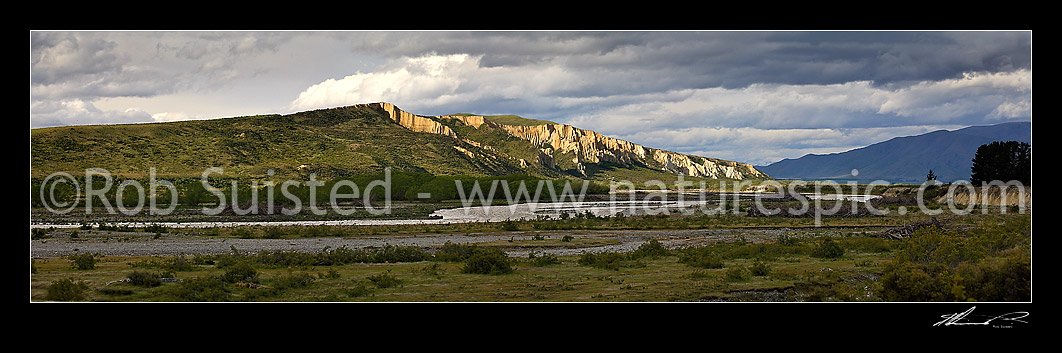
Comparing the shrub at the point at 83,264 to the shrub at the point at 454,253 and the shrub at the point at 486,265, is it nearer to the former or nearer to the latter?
the shrub at the point at 454,253

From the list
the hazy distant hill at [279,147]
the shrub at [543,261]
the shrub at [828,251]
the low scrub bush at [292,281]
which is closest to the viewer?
the low scrub bush at [292,281]

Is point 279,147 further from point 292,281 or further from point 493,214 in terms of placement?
point 292,281

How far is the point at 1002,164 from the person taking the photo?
50.2m

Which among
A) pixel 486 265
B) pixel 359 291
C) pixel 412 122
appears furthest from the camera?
pixel 412 122

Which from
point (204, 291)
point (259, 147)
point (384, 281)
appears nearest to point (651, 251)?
point (384, 281)

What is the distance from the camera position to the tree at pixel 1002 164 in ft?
154

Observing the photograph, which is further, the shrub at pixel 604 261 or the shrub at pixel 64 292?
the shrub at pixel 604 261

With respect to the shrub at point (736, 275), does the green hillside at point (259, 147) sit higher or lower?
higher

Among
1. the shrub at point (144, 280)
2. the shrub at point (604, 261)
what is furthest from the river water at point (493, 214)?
the shrub at point (604, 261)

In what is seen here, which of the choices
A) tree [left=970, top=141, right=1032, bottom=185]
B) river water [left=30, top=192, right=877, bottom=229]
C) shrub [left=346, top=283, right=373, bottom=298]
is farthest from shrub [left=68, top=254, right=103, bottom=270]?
tree [left=970, top=141, right=1032, bottom=185]

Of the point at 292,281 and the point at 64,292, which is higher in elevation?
the point at 64,292
